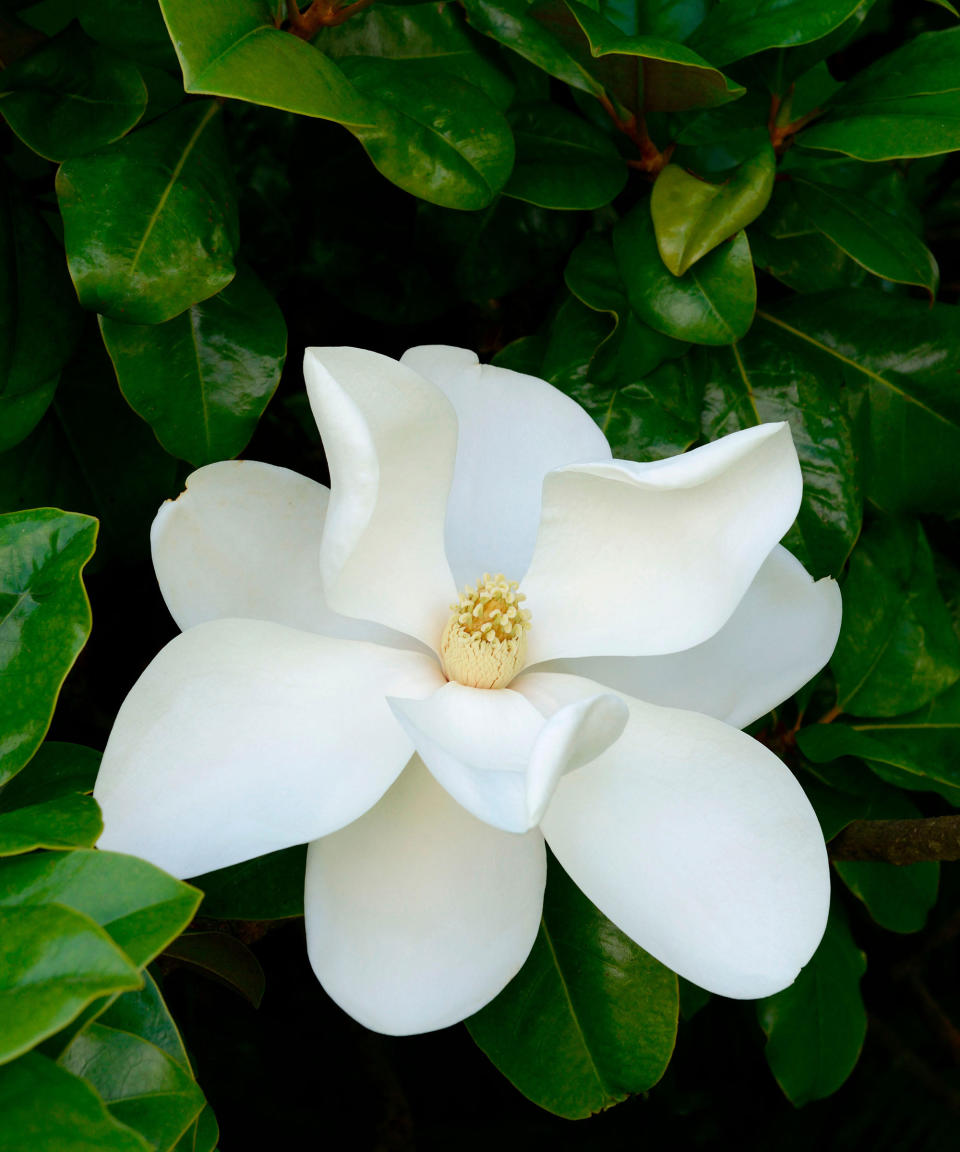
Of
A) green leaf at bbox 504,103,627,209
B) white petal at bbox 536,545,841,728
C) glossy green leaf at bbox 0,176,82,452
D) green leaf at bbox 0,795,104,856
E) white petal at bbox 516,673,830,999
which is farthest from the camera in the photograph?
green leaf at bbox 504,103,627,209

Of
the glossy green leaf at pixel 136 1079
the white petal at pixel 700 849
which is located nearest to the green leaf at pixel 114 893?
the glossy green leaf at pixel 136 1079

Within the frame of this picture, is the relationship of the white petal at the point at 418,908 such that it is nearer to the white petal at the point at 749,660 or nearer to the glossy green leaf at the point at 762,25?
the white petal at the point at 749,660

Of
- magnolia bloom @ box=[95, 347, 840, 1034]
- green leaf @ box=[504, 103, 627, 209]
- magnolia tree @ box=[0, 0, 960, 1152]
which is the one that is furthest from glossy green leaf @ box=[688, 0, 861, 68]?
magnolia bloom @ box=[95, 347, 840, 1034]

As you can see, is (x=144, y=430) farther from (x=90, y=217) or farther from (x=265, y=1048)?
(x=265, y=1048)

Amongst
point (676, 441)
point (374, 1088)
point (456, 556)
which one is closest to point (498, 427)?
point (456, 556)

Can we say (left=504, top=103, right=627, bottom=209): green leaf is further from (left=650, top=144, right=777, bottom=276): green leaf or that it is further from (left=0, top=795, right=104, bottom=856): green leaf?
(left=0, top=795, right=104, bottom=856): green leaf

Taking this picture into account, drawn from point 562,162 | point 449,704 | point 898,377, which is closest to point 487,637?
point 449,704
